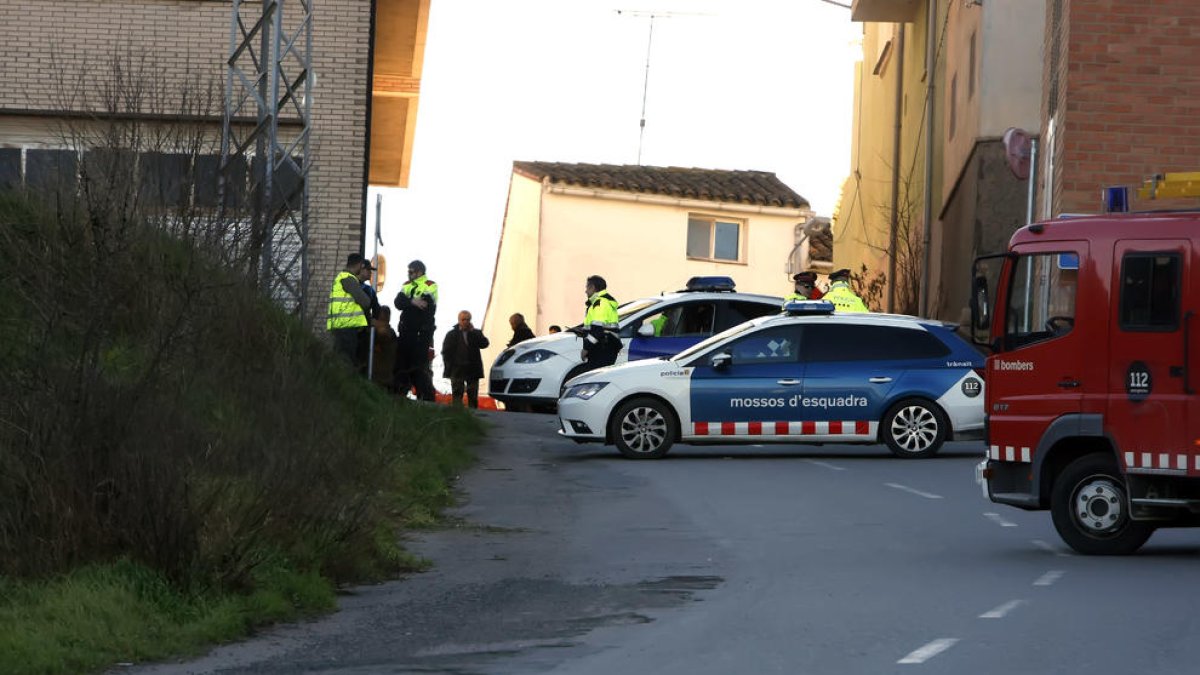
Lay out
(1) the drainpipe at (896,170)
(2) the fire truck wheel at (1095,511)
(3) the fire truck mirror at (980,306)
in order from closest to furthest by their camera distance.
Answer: (2) the fire truck wheel at (1095,511) < (3) the fire truck mirror at (980,306) < (1) the drainpipe at (896,170)

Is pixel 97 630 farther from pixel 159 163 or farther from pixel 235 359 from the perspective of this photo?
pixel 159 163

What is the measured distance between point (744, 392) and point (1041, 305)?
7267 millimetres

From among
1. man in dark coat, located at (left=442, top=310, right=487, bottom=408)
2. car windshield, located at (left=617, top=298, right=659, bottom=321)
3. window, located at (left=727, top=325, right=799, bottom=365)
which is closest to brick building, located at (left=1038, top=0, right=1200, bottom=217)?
window, located at (left=727, top=325, right=799, bottom=365)

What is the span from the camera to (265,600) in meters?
11.5

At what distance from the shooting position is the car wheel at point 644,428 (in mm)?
22938

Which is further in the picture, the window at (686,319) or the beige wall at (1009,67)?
the beige wall at (1009,67)

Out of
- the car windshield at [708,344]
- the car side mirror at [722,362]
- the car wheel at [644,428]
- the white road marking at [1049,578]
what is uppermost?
the car windshield at [708,344]

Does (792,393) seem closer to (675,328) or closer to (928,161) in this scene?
(675,328)

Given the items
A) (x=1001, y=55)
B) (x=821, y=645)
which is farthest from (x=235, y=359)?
(x=1001, y=55)

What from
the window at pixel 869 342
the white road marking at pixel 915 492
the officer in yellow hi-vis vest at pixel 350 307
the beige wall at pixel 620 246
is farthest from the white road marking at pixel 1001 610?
the beige wall at pixel 620 246

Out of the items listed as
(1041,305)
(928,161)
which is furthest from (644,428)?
(928,161)

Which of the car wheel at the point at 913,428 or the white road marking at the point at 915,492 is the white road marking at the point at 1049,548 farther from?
the car wheel at the point at 913,428

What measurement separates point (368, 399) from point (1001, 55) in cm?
1241

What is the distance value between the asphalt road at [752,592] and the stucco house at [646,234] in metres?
36.4
